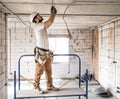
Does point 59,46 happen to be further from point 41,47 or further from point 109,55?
point 41,47

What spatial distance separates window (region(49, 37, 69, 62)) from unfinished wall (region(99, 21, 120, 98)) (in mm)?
1773

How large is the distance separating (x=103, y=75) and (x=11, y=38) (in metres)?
4.02

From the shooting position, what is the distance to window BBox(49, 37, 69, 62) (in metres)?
9.34

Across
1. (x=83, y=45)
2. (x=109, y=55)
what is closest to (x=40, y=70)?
(x=109, y=55)

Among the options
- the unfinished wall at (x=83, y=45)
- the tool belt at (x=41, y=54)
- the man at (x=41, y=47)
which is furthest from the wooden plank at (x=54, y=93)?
the unfinished wall at (x=83, y=45)

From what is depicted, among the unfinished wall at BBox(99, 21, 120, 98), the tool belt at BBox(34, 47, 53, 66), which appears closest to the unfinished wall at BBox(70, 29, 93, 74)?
the unfinished wall at BBox(99, 21, 120, 98)

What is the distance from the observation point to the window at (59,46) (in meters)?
9.34

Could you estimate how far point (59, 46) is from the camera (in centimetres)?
941

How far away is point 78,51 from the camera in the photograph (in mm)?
9500

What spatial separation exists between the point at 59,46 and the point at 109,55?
9.81ft

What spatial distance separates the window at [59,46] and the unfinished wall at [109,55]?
5.82ft

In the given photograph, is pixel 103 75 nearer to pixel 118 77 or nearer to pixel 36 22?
pixel 118 77

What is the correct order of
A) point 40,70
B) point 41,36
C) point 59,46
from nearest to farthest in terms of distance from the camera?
point 41,36 → point 40,70 → point 59,46

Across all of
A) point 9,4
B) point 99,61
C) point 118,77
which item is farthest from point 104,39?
point 9,4
